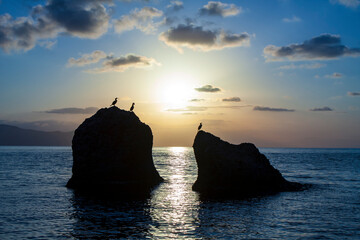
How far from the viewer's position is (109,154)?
1786 inches

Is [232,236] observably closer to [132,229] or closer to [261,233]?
[261,233]

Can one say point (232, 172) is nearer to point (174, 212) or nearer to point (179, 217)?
point (174, 212)

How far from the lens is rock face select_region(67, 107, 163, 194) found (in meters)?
44.8

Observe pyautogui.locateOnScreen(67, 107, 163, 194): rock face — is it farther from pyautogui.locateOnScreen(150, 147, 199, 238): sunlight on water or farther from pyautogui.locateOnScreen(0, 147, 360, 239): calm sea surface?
pyautogui.locateOnScreen(0, 147, 360, 239): calm sea surface

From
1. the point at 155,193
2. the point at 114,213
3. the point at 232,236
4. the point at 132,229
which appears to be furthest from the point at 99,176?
the point at 232,236

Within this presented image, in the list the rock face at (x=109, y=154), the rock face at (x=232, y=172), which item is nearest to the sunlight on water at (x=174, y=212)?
the rock face at (x=232, y=172)

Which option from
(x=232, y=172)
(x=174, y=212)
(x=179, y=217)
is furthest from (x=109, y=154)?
(x=179, y=217)

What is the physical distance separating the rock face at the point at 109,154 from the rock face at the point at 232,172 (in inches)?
341

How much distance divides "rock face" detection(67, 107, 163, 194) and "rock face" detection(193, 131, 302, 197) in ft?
28.4

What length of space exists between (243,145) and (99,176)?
2068 centimetres

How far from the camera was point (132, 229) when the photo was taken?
21.5m

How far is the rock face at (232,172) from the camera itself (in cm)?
3938

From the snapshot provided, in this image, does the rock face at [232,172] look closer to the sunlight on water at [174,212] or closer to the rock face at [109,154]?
the sunlight on water at [174,212]

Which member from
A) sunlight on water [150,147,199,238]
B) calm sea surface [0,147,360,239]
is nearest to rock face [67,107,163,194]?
sunlight on water [150,147,199,238]
